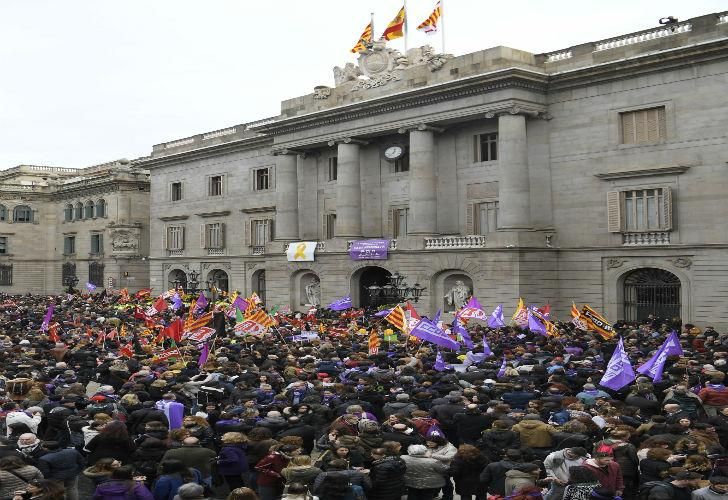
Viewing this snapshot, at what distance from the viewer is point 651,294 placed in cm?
3478

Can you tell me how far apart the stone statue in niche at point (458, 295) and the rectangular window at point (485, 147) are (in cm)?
667

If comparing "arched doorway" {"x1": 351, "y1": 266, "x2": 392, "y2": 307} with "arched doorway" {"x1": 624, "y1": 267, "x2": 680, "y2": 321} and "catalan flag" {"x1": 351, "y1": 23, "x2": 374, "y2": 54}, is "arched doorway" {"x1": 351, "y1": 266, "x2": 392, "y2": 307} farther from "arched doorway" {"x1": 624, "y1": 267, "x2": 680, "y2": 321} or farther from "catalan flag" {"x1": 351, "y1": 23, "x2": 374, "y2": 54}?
"arched doorway" {"x1": 624, "y1": 267, "x2": 680, "y2": 321}

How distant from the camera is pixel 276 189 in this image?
165 ft

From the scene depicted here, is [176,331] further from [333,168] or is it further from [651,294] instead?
[333,168]

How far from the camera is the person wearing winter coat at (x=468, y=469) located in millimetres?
10773

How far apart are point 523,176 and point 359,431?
89.3 feet

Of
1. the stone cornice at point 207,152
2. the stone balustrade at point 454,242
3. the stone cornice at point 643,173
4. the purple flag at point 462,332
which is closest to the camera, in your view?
the purple flag at point 462,332

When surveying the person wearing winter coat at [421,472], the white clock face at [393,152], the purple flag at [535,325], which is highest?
the white clock face at [393,152]

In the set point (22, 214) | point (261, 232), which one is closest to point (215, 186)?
point (261, 232)

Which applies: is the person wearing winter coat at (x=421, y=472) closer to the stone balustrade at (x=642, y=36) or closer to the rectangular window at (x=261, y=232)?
the stone balustrade at (x=642, y=36)

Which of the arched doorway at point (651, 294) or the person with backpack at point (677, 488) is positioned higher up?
the arched doorway at point (651, 294)

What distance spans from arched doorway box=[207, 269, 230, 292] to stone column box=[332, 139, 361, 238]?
15279 millimetres

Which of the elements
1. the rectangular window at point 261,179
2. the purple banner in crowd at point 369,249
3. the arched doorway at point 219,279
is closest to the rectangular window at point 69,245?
the arched doorway at point 219,279

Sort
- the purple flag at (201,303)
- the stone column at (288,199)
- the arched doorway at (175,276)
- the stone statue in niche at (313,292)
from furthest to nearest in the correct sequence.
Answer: the arched doorway at (175,276), the stone column at (288,199), the stone statue in niche at (313,292), the purple flag at (201,303)
